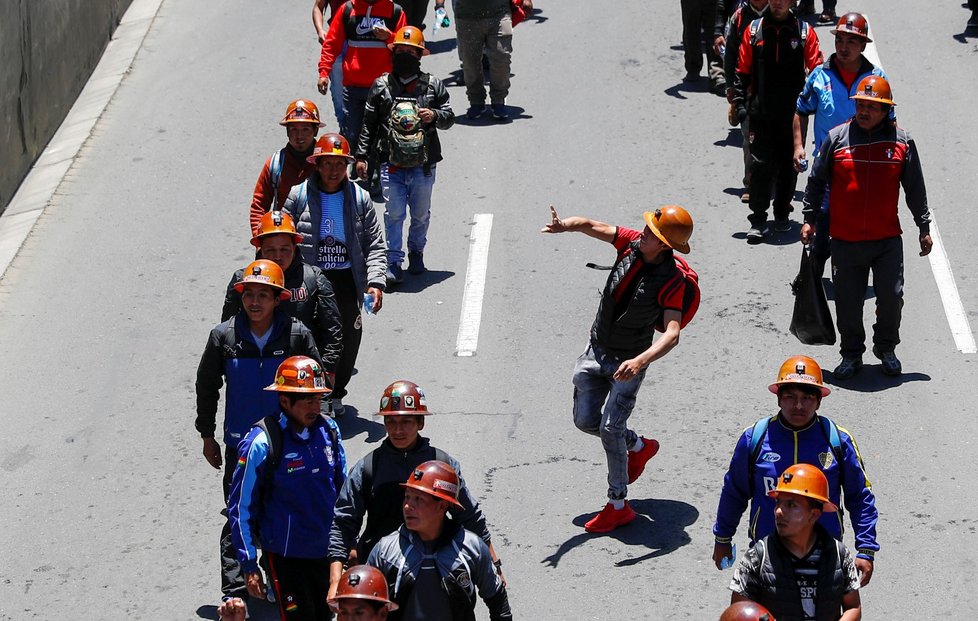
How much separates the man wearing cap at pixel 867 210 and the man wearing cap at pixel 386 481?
4.81m

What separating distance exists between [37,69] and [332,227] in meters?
6.36

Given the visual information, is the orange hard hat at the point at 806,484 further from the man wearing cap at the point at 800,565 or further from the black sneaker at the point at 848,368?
the black sneaker at the point at 848,368

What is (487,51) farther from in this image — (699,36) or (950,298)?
(950,298)

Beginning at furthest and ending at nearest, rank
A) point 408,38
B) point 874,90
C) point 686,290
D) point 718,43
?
point 718,43 < point 408,38 < point 874,90 < point 686,290

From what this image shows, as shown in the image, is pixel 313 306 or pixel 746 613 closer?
pixel 746 613

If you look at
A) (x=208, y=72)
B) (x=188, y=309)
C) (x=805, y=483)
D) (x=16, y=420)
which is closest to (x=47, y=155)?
(x=208, y=72)

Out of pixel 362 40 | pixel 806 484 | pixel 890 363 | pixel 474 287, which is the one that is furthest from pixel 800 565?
pixel 362 40

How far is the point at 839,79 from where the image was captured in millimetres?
12398

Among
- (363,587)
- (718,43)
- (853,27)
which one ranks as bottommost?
(718,43)

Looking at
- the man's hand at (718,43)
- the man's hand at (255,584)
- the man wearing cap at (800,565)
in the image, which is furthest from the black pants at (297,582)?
the man's hand at (718,43)

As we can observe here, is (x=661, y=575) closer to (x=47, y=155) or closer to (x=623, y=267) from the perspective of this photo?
(x=623, y=267)

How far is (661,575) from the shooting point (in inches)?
357

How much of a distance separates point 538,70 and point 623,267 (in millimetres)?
9096

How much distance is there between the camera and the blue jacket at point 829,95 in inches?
487
